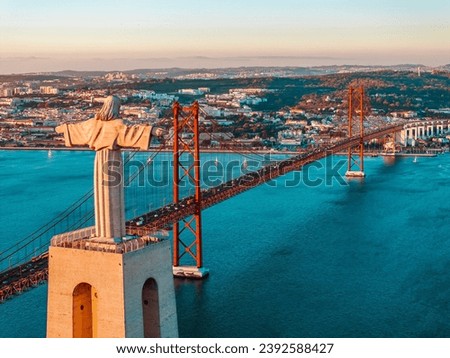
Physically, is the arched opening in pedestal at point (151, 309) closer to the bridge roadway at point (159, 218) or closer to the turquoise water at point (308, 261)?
the bridge roadway at point (159, 218)

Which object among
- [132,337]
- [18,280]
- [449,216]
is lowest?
[449,216]

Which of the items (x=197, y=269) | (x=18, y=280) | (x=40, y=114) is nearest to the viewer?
(x=18, y=280)

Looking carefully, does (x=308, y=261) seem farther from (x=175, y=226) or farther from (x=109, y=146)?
(x=109, y=146)

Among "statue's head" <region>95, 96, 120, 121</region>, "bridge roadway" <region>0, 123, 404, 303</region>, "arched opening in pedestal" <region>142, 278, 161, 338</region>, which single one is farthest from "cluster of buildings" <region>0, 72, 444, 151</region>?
"statue's head" <region>95, 96, 120, 121</region>
